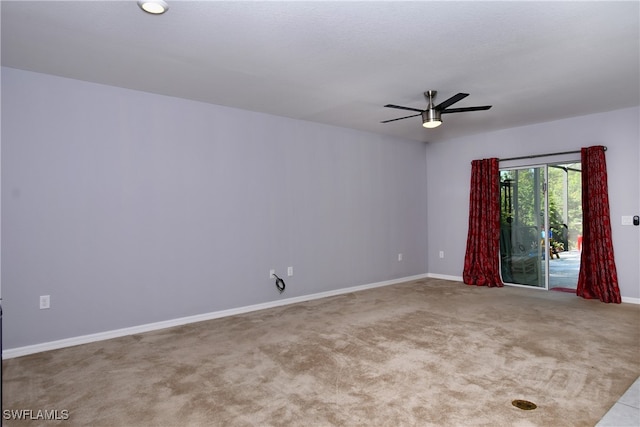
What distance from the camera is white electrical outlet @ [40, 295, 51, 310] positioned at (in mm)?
3387

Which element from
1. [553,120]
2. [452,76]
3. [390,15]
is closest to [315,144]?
[452,76]

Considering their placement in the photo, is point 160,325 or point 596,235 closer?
point 160,325

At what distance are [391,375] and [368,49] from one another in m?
2.49

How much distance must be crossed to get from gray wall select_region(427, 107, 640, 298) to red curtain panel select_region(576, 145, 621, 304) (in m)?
0.15

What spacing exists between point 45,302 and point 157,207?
130 cm

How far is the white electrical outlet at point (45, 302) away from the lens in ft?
11.1

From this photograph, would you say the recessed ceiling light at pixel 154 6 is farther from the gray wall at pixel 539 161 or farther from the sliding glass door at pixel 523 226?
the sliding glass door at pixel 523 226

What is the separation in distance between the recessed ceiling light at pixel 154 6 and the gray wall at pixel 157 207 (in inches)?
67.8

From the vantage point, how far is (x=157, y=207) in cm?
404

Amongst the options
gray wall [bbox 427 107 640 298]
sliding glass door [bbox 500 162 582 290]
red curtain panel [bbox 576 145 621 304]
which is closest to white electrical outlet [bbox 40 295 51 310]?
gray wall [bbox 427 107 640 298]

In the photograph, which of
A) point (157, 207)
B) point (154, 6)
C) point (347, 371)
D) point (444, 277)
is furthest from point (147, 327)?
point (444, 277)

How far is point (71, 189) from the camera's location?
356cm

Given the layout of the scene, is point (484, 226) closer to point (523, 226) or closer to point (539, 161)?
point (523, 226)

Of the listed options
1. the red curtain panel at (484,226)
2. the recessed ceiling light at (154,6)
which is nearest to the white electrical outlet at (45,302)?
the recessed ceiling light at (154,6)
